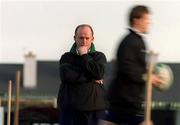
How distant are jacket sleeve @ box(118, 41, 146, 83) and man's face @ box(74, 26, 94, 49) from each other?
2.96ft

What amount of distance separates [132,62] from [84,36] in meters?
0.99

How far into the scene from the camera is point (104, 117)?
22.7 ft

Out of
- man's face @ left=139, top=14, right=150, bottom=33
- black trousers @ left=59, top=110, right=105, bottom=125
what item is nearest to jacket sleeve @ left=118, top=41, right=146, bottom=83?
man's face @ left=139, top=14, right=150, bottom=33

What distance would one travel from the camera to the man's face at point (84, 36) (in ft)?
24.2

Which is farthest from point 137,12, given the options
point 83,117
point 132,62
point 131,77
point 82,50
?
point 83,117

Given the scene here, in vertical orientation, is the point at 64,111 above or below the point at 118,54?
below

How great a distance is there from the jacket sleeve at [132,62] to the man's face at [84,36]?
0.90 m

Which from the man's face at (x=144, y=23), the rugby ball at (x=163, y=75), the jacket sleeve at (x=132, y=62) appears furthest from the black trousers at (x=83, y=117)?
the man's face at (x=144, y=23)

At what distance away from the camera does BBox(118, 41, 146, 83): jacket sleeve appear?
6484mm

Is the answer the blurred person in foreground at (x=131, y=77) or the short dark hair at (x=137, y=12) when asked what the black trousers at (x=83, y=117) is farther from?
the short dark hair at (x=137, y=12)

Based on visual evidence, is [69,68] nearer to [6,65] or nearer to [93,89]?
[93,89]

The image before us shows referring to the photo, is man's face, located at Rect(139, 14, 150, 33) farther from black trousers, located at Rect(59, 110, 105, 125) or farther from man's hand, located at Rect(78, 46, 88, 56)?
black trousers, located at Rect(59, 110, 105, 125)

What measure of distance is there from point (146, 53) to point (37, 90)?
8268 millimetres

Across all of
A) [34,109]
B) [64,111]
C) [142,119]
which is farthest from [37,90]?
[142,119]
